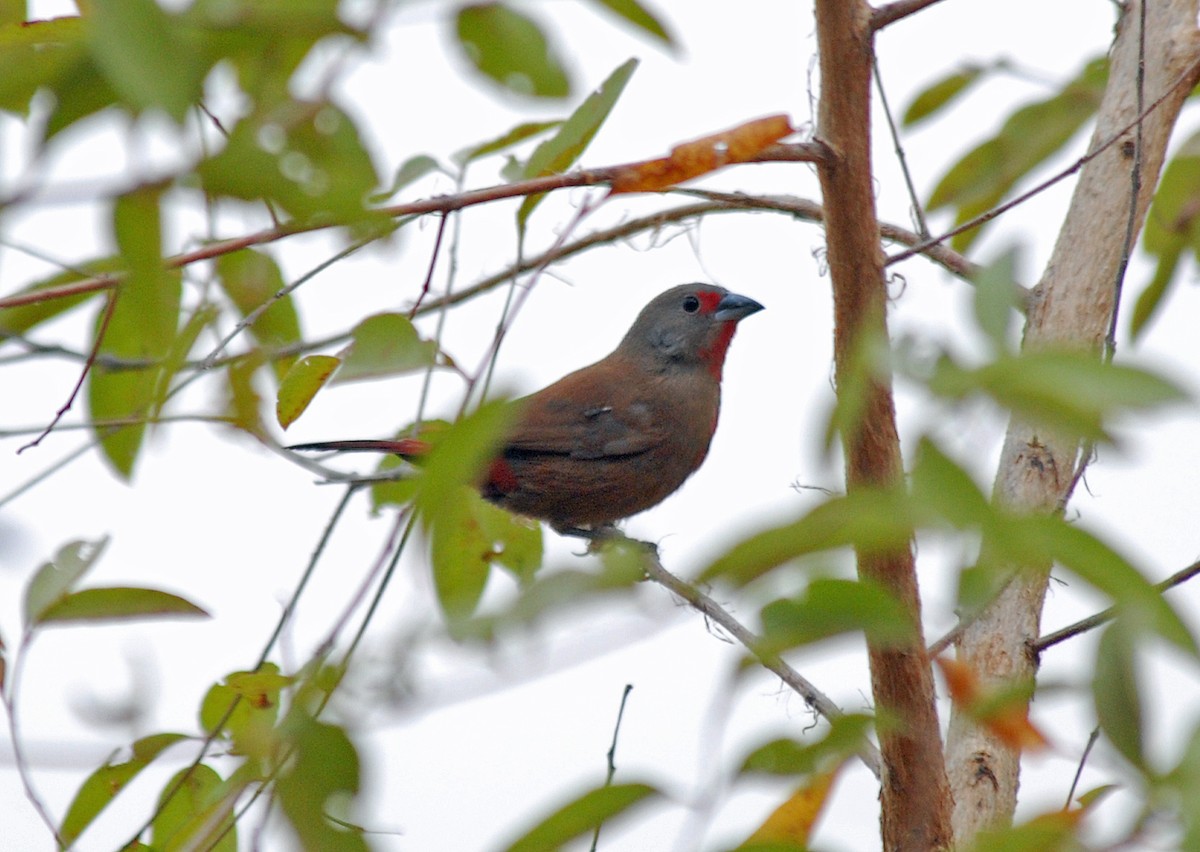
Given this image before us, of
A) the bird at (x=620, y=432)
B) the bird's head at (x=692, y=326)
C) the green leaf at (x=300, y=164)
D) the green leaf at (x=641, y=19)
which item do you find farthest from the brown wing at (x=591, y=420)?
the green leaf at (x=641, y=19)

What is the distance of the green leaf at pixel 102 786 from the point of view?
2.06 m

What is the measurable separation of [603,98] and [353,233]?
32.6 inches

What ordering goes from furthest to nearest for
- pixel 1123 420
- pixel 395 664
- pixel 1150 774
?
pixel 395 664
pixel 1150 774
pixel 1123 420

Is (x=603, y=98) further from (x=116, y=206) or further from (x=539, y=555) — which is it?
(x=539, y=555)

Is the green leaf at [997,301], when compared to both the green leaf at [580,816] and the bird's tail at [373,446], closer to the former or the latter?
the green leaf at [580,816]

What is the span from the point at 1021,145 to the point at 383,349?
7.59 feet

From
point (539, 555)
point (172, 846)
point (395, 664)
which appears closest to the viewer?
point (395, 664)

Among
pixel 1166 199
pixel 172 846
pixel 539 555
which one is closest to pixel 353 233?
pixel 172 846

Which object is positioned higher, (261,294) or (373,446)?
(373,446)

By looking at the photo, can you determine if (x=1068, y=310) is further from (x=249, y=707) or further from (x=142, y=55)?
(x=142, y=55)

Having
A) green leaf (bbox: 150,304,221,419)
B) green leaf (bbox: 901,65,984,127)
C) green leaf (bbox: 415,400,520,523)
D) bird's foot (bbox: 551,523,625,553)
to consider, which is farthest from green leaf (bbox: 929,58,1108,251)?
green leaf (bbox: 415,400,520,523)

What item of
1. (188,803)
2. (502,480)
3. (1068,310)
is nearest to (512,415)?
(188,803)

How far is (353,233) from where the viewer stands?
3.95ft

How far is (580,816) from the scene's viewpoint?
1002 millimetres
